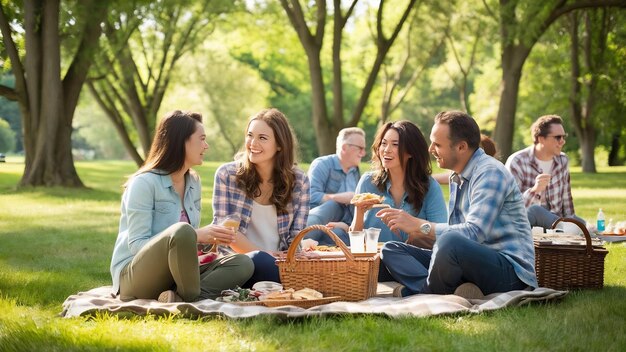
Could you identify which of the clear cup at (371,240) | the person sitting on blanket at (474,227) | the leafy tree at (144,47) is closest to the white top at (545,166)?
the person sitting on blanket at (474,227)

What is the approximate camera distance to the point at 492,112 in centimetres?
5159

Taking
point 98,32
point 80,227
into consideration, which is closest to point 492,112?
point 98,32

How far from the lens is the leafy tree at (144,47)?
27.1 m

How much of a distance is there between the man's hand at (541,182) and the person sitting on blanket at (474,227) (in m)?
3.15

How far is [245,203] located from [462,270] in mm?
1908

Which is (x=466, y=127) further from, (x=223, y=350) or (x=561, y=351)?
(x=223, y=350)

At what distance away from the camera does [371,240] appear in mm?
6617

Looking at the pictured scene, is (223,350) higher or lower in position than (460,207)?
lower

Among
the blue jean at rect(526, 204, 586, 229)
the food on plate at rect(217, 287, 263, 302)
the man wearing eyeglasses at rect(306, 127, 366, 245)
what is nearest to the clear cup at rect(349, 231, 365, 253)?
the food on plate at rect(217, 287, 263, 302)

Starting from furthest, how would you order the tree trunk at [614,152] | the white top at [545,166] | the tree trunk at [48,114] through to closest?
the tree trunk at [614,152] → the tree trunk at [48,114] → the white top at [545,166]

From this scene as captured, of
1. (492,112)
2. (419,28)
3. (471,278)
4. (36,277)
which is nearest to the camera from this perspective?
(471,278)

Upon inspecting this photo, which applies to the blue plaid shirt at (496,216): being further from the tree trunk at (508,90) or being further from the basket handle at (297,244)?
the tree trunk at (508,90)

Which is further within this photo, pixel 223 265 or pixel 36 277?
pixel 36 277

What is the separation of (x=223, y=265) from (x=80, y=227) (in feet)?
23.3
